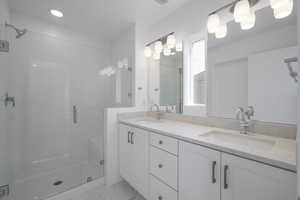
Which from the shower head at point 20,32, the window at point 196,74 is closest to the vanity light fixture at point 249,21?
the window at point 196,74

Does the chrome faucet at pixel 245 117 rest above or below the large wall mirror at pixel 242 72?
below

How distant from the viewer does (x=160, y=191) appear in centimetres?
124

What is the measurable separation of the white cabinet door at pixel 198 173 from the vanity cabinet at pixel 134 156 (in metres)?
0.45

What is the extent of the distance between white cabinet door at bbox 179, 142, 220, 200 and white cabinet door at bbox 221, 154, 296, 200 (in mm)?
49

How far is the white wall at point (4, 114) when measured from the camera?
1424 millimetres

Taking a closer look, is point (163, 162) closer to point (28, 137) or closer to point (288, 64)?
point (288, 64)

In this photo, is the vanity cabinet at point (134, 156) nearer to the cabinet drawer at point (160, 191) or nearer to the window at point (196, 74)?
the cabinet drawer at point (160, 191)

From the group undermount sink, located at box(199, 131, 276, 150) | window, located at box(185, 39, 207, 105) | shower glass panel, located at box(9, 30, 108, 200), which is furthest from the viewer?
shower glass panel, located at box(9, 30, 108, 200)

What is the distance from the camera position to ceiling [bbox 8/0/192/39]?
1619 mm

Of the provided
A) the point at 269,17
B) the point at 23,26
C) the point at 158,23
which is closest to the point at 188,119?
the point at 269,17

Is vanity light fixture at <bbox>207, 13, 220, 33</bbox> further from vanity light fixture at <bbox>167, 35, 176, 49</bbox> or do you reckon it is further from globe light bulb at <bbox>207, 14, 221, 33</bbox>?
vanity light fixture at <bbox>167, 35, 176, 49</bbox>

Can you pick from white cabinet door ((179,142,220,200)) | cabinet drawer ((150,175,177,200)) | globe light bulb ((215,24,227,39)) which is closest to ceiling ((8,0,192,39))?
globe light bulb ((215,24,227,39))

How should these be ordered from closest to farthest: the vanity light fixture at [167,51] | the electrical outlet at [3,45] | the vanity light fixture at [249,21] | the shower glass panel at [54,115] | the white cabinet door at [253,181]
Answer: the white cabinet door at [253,181] < the vanity light fixture at [249,21] < the electrical outlet at [3,45] < the shower glass panel at [54,115] < the vanity light fixture at [167,51]

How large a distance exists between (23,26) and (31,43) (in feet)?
0.71
